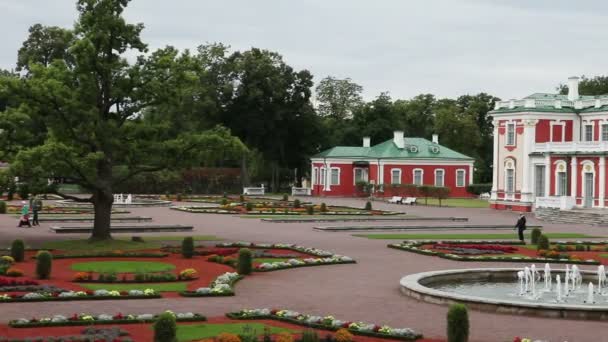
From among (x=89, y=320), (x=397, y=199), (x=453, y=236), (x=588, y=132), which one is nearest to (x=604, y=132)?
(x=588, y=132)

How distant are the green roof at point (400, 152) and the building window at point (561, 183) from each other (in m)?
25.3

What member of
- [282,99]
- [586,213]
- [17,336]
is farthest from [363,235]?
[282,99]

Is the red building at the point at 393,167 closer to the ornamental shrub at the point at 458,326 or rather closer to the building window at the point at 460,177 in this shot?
the building window at the point at 460,177

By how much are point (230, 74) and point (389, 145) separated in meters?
18.4

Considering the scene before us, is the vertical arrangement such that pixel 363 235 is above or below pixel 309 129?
below

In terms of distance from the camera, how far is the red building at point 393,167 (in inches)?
3415

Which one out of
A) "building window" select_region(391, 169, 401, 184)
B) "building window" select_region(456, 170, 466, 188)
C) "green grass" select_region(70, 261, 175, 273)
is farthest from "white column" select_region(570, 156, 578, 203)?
"green grass" select_region(70, 261, 175, 273)

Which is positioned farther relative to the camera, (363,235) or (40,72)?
(363,235)

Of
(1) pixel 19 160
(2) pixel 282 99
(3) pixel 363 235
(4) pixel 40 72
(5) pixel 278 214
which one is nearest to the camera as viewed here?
(1) pixel 19 160

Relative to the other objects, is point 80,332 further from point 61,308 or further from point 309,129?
point 309,129

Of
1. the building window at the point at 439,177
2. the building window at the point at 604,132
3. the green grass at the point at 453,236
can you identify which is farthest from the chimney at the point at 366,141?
the green grass at the point at 453,236

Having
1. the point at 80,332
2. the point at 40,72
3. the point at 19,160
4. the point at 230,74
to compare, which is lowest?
the point at 80,332

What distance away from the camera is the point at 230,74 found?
3452 inches

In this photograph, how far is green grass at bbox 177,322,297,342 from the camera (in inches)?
629
